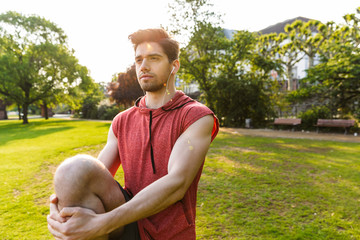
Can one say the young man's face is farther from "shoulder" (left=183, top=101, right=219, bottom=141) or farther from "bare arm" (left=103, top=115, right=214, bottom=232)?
"bare arm" (left=103, top=115, right=214, bottom=232)

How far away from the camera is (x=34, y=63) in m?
24.2

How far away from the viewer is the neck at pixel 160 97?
1803 mm

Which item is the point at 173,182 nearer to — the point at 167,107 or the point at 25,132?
the point at 167,107

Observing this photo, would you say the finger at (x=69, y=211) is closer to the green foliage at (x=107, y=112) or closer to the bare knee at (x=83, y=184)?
the bare knee at (x=83, y=184)

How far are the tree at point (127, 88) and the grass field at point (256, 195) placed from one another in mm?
17472

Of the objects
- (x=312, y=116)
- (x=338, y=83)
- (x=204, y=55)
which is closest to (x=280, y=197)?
(x=312, y=116)

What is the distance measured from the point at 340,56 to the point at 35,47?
2647 centimetres

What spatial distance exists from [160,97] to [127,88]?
79.2 ft

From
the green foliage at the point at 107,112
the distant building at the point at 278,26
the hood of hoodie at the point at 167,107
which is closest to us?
the hood of hoodie at the point at 167,107

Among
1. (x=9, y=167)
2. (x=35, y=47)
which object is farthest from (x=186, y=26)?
(x=35, y=47)

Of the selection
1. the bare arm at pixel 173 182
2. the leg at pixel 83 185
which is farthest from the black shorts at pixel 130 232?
the bare arm at pixel 173 182

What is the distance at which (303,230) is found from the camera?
3.31 meters

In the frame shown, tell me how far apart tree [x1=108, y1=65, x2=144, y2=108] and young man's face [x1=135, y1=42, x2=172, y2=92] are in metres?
23.5

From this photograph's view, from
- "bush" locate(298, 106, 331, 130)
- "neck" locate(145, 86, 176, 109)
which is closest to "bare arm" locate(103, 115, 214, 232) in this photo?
"neck" locate(145, 86, 176, 109)
